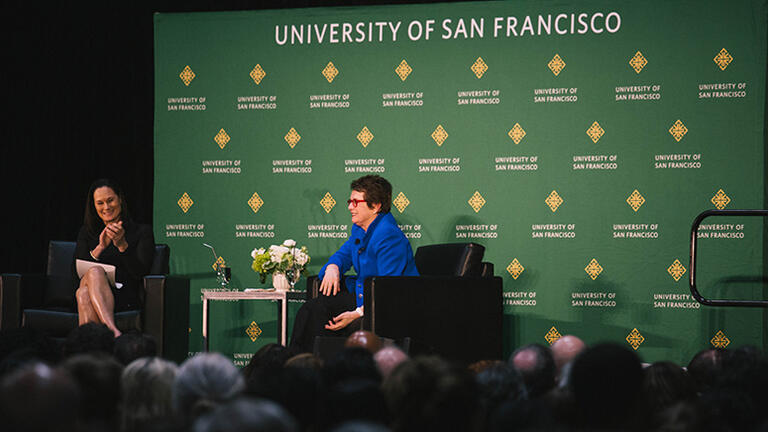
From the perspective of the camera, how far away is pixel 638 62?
194 inches

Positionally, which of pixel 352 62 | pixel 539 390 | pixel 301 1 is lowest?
pixel 539 390

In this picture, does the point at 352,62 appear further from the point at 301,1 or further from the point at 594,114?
the point at 594,114

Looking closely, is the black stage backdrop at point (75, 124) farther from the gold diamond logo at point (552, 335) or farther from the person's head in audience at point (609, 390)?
the person's head in audience at point (609, 390)

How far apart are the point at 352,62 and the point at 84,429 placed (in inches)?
172

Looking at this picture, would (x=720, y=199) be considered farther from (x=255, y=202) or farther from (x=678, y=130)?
(x=255, y=202)

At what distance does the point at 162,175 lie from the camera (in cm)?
542

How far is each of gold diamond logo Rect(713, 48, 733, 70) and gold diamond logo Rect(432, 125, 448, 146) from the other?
1808mm

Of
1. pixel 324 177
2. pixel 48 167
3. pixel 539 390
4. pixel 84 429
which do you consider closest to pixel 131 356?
pixel 84 429

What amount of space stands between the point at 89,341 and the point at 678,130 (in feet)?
13.1

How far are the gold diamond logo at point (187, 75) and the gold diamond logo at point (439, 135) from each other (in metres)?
1.81

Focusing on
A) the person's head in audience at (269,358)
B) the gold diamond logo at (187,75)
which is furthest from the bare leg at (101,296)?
the person's head in audience at (269,358)

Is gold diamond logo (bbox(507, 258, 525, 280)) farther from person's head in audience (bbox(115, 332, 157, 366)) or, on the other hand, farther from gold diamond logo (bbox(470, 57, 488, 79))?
person's head in audience (bbox(115, 332, 157, 366))

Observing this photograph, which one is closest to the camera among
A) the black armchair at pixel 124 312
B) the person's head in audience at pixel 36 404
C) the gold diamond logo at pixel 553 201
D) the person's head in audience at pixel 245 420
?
the person's head in audience at pixel 245 420

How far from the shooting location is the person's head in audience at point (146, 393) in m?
1.48
